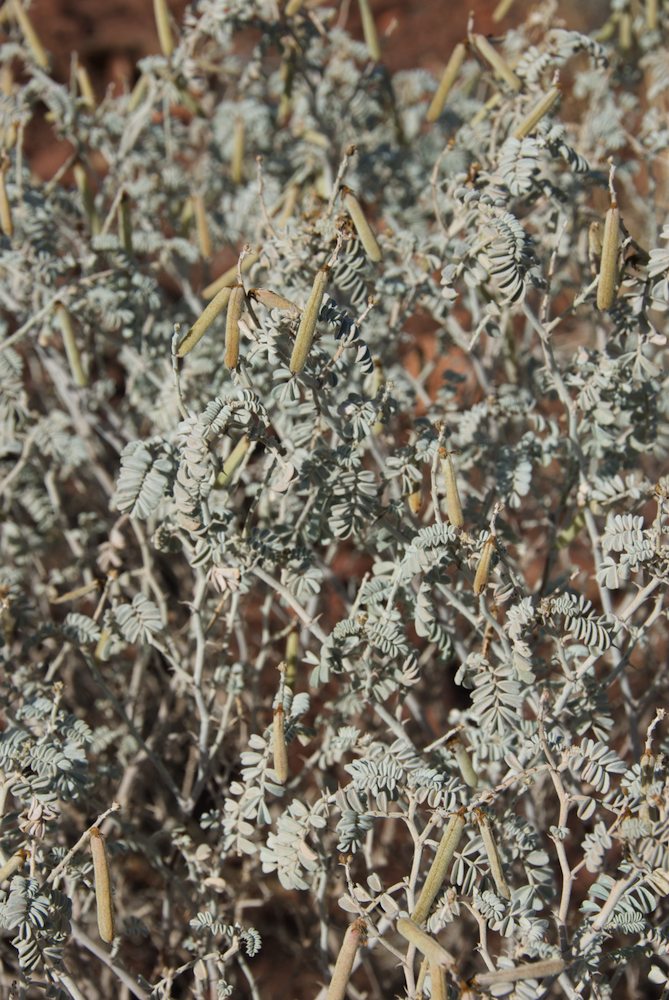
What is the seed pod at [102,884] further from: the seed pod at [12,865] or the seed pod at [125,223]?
the seed pod at [125,223]

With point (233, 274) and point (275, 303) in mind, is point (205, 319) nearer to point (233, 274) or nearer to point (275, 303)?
point (275, 303)

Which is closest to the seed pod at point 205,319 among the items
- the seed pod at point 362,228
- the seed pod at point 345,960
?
the seed pod at point 362,228

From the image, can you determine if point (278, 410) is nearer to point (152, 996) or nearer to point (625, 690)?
point (625, 690)

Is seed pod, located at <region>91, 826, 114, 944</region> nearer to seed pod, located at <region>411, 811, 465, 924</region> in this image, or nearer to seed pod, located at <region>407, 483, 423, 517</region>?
seed pod, located at <region>411, 811, 465, 924</region>


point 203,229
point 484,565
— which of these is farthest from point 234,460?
point 203,229

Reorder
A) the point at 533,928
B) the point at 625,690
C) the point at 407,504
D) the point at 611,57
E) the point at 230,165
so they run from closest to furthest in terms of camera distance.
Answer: the point at 533,928 → the point at 407,504 → the point at 625,690 → the point at 611,57 → the point at 230,165

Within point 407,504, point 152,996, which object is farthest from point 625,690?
point 152,996
